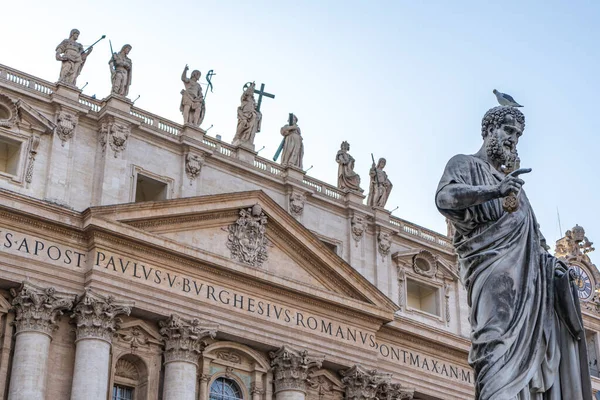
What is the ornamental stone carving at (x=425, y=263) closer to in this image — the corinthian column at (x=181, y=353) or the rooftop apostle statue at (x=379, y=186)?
the rooftop apostle statue at (x=379, y=186)

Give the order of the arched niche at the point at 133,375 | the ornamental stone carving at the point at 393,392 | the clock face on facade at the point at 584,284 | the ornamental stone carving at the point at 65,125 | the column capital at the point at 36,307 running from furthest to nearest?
the clock face on facade at the point at 584,284 → the ornamental stone carving at the point at 393,392 → the ornamental stone carving at the point at 65,125 → the arched niche at the point at 133,375 → the column capital at the point at 36,307

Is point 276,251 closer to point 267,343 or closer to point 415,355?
point 267,343

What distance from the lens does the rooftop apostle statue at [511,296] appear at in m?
6.18

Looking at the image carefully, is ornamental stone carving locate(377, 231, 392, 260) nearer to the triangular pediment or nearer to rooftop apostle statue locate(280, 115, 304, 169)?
the triangular pediment

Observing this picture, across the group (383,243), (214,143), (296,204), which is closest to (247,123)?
(214,143)

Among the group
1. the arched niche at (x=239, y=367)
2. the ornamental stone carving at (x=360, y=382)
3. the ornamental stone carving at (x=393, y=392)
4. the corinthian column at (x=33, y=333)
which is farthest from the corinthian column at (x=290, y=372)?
the corinthian column at (x=33, y=333)

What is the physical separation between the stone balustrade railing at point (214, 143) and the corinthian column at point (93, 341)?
18.8ft

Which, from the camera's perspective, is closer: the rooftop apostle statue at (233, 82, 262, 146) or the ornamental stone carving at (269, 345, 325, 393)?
the ornamental stone carving at (269, 345, 325, 393)

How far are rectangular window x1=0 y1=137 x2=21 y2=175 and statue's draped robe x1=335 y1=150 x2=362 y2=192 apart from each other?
10.8 meters

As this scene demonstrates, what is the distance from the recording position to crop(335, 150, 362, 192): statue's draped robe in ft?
112

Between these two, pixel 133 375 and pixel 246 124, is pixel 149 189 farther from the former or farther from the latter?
pixel 133 375

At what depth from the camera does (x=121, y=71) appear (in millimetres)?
29859

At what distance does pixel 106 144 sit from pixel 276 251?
18.2 ft

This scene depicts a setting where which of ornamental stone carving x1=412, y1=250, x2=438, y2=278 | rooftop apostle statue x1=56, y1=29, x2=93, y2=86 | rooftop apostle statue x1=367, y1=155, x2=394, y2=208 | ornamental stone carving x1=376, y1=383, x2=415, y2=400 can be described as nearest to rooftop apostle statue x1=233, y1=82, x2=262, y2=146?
rooftop apostle statue x1=367, y1=155, x2=394, y2=208
